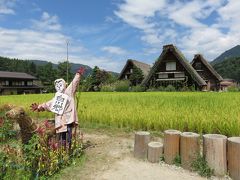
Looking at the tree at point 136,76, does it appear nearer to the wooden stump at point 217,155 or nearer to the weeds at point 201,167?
the weeds at point 201,167

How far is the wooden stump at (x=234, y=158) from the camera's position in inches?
130

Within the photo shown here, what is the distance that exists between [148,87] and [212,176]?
846 inches

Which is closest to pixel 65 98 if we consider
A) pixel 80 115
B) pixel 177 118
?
pixel 177 118

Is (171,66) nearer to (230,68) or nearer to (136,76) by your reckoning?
(136,76)

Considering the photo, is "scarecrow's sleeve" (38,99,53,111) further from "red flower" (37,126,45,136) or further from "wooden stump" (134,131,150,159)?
"wooden stump" (134,131,150,159)

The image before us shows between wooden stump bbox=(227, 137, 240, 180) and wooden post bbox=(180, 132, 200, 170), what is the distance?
40cm

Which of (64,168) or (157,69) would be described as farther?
(157,69)

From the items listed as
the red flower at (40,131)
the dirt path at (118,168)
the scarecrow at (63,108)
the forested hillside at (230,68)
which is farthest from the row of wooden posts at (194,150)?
the forested hillside at (230,68)

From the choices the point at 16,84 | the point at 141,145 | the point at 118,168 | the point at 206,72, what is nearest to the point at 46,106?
the point at 118,168

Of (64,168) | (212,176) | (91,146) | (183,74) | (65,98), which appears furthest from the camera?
(183,74)

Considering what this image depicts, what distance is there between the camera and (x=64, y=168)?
3832 mm

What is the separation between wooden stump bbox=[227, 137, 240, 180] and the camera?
3.31 m

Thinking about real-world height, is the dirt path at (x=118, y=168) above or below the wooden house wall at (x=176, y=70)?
below

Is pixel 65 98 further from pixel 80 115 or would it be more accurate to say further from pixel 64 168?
pixel 80 115
